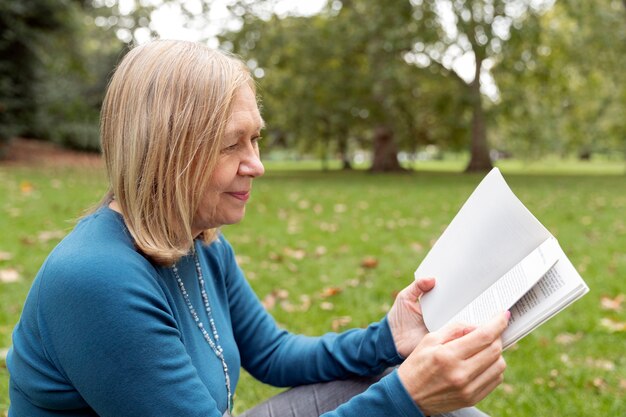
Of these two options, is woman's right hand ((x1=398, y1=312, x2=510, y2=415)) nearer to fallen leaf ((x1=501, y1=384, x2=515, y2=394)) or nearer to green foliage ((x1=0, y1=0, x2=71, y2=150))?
fallen leaf ((x1=501, y1=384, x2=515, y2=394))

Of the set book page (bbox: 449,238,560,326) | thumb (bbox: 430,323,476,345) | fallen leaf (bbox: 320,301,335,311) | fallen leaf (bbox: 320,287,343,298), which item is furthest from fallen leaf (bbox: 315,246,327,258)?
thumb (bbox: 430,323,476,345)

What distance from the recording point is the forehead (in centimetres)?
136

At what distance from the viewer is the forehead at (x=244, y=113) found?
1361 mm

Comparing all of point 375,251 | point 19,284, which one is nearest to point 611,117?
point 375,251

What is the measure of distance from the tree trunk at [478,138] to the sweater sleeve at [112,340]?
61.2 ft

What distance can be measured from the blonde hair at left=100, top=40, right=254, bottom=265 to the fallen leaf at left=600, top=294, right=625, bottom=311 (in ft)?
10.7

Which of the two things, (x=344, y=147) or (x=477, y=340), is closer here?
(x=477, y=340)

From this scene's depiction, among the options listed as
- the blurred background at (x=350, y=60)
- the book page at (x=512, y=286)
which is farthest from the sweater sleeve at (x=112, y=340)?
the blurred background at (x=350, y=60)

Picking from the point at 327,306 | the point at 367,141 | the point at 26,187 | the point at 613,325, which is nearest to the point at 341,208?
the point at 26,187

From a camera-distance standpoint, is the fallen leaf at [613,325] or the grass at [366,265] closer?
the grass at [366,265]

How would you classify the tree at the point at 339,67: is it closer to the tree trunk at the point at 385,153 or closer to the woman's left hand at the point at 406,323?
the tree trunk at the point at 385,153

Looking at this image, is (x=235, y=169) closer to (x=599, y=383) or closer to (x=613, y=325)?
(x=599, y=383)

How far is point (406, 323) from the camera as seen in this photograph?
5.56ft

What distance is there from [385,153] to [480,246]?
2028 centimetres
